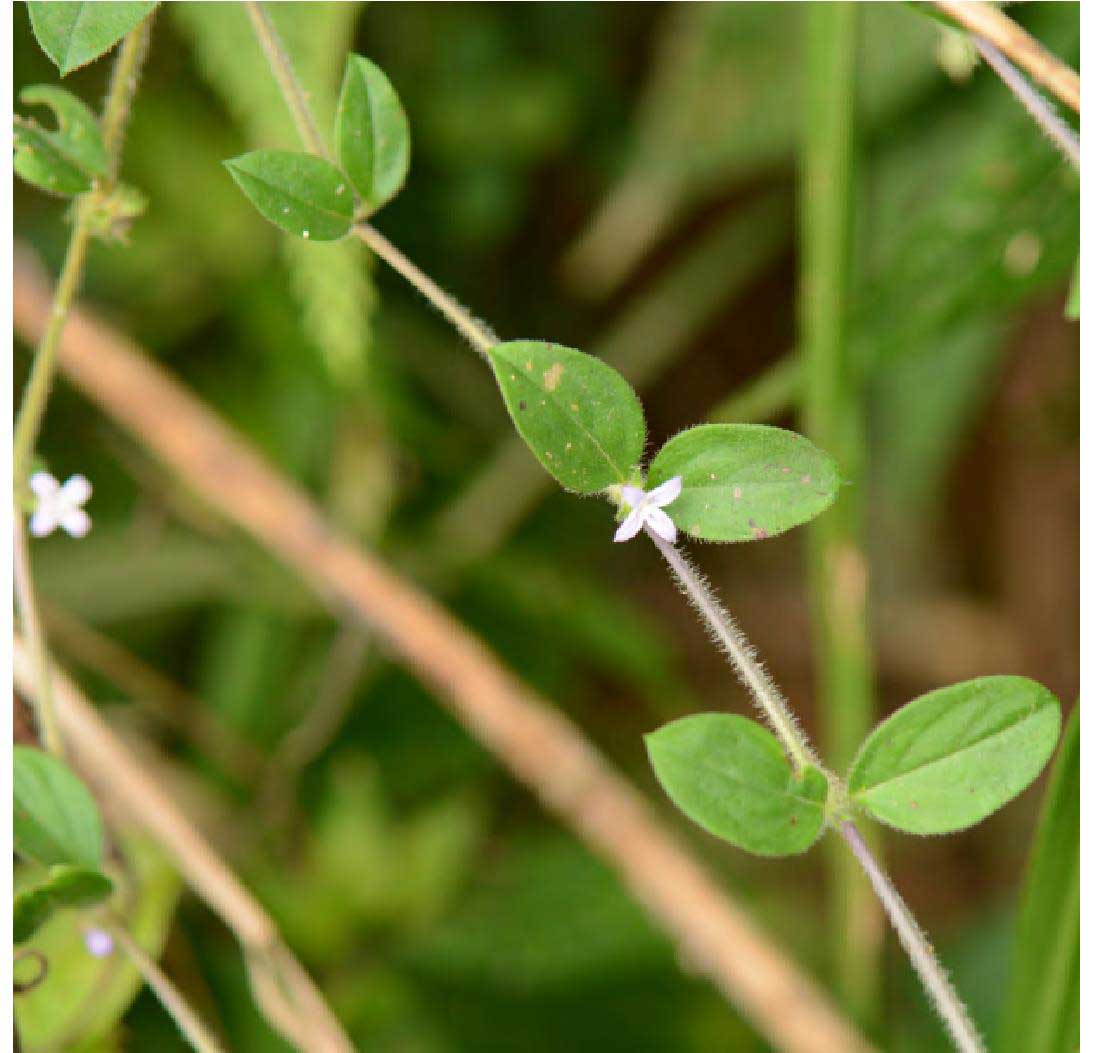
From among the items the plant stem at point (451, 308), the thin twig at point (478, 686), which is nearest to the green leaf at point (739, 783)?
the plant stem at point (451, 308)

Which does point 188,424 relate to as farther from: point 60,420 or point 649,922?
point 649,922

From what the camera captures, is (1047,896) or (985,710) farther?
(1047,896)

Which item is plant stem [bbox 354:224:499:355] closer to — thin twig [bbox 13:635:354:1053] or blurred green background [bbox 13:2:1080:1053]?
thin twig [bbox 13:635:354:1053]

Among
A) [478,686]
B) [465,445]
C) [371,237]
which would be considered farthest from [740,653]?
[465,445]

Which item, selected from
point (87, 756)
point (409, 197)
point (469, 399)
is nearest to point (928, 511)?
point (469, 399)

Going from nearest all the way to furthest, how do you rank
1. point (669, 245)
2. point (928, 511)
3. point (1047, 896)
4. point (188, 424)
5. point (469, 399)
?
1. point (1047, 896)
2. point (188, 424)
3. point (469, 399)
4. point (669, 245)
5. point (928, 511)

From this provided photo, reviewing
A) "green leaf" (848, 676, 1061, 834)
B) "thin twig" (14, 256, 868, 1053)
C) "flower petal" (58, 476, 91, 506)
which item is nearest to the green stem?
"thin twig" (14, 256, 868, 1053)
